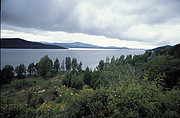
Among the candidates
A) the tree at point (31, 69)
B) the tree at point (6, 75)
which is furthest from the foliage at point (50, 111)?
the tree at point (31, 69)

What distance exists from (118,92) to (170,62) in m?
18.5

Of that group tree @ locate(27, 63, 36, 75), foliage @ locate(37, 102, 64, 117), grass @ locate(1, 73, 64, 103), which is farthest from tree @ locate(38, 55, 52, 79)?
foliage @ locate(37, 102, 64, 117)

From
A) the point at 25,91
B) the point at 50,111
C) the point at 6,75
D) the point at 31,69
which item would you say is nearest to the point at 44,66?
the point at 25,91

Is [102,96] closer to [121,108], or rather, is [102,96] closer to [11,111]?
[121,108]

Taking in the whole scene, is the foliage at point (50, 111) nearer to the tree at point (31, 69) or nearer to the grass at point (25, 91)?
the grass at point (25, 91)

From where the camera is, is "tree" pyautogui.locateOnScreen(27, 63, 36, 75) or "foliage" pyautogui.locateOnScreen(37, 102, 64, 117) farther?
"tree" pyautogui.locateOnScreen(27, 63, 36, 75)

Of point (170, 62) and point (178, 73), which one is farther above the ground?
point (170, 62)

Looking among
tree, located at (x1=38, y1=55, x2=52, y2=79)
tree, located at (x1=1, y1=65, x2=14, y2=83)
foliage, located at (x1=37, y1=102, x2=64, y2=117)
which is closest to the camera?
foliage, located at (x1=37, y1=102, x2=64, y2=117)

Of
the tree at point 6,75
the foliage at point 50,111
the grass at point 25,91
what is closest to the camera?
the foliage at point 50,111

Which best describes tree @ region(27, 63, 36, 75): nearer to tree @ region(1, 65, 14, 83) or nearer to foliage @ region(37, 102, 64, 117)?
tree @ region(1, 65, 14, 83)

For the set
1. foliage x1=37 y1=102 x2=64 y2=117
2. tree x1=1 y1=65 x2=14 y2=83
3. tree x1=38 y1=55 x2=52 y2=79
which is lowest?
tree x1=1 y1=65 x2=14 y2=83

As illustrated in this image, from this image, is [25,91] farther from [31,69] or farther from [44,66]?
[31,69]

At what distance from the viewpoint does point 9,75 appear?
125 ft

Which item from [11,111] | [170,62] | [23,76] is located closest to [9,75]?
[23,76]
